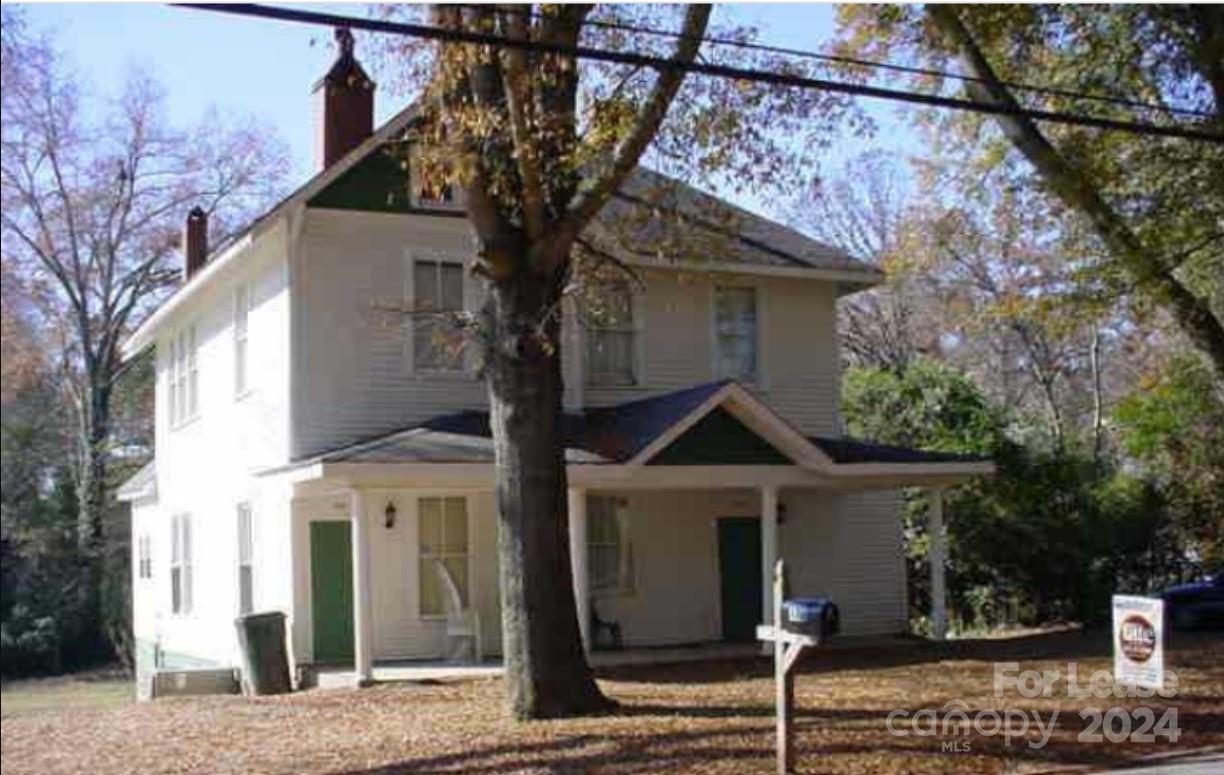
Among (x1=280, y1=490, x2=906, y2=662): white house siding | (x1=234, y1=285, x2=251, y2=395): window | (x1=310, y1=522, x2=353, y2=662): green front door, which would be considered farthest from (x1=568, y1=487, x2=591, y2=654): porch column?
(x1=234, y1=285, x2=251, y2=395): window

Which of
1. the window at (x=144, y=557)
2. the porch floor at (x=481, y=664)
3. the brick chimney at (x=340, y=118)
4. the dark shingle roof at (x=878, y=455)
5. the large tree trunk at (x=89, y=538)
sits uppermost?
the brick chimney at (x=340, y=118)

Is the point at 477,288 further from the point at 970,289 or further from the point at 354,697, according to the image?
the point at 970,289

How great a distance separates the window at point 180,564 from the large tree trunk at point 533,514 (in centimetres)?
1359

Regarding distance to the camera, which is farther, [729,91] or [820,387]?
[820,387]

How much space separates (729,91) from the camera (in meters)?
13.5

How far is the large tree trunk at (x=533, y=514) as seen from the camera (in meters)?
12.7

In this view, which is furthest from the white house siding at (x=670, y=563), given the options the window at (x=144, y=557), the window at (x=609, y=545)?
the window at (x=144, y=557)

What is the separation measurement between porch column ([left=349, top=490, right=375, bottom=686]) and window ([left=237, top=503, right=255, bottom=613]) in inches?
178

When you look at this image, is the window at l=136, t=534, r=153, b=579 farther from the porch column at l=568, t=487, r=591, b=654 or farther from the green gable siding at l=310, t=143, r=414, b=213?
the porch column at l=568, t=487, r=591, b=654

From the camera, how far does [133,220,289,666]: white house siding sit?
20.3 m

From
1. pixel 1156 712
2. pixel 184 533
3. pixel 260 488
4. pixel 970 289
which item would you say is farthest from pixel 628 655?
pixel 970 289

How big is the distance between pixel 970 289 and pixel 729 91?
28.2 m

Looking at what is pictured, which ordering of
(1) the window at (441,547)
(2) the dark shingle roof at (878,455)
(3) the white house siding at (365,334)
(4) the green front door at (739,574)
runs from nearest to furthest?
(3) the white house siding at (365,334)
(1) the window at (441,547)
(2) the dark shingle roof at (878,455)
(4) the green front door at (739,574)

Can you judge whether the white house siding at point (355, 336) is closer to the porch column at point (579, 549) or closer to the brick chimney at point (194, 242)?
the porch column at point (579, 549)
